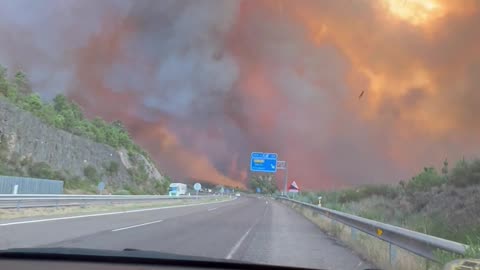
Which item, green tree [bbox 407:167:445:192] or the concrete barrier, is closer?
the concrete barrier

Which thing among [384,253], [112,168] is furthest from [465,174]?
[112,168]

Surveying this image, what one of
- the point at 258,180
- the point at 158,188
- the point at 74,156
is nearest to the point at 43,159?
the point at 74,156

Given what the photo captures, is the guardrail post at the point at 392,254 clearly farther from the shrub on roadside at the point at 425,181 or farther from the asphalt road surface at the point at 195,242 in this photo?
the shrub on roadside at the point at 425,181

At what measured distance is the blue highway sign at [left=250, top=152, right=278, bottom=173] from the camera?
5891 centimetres

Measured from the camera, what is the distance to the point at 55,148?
5316cm

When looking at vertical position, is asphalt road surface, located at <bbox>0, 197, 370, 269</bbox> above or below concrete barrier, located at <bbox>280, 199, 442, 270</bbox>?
below

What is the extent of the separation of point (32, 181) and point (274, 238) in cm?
2563

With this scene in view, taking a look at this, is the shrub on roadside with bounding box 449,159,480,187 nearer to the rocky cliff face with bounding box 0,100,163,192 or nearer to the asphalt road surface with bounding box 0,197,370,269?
the asphalt road surface with bounding box 0,197,370,269

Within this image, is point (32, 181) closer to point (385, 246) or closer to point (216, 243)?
point (216, 243)

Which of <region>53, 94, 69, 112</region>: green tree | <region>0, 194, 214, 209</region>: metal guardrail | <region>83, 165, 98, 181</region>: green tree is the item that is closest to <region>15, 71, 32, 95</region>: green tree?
<region>53, 94, 69, 112</region>: green tree

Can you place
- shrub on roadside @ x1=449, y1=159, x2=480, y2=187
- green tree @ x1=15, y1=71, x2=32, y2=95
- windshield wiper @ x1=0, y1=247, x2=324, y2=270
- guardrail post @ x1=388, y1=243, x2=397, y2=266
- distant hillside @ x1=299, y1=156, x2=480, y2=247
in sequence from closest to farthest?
windshield wiper @ x1=0, y1=247, x2=324, y2=270 → guardrail post @ x1=388, y1=243, x2=397, y2=266 → distant hillside @ x1=299, y1=156, x2=480, y2=247 → shrub on roadside @ x1=449, y1=159, x2=480, y2=187 → green tree @ x1=15, y1=71, x2=32, y2=95

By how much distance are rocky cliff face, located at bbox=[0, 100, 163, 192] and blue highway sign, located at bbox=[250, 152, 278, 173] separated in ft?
61.6

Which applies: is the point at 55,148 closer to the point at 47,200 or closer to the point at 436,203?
the point at 47,200

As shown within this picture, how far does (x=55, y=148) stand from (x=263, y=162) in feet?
74.3
